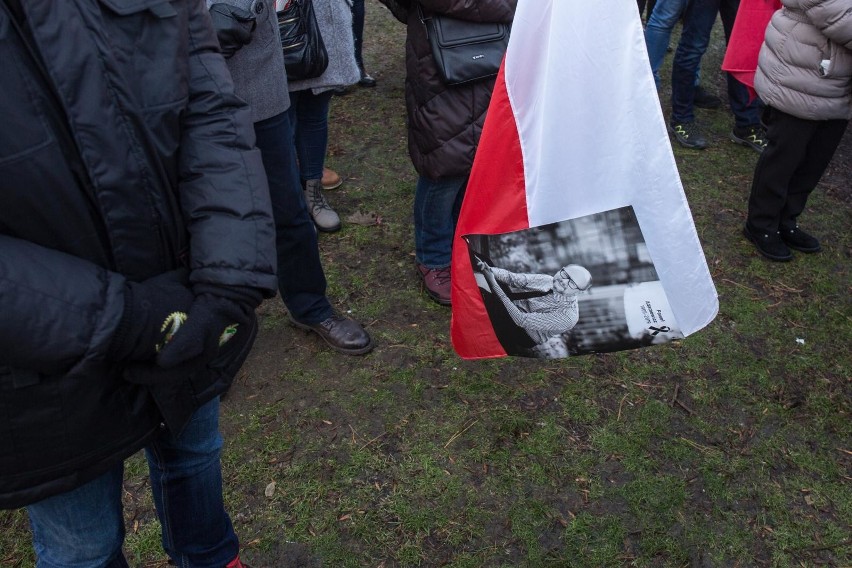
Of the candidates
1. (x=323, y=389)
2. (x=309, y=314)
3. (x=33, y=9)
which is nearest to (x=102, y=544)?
(x=33, y=9)

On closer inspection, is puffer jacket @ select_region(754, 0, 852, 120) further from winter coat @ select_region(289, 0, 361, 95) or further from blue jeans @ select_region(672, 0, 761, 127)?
winter coat @ select_region(289, 0, 361, 95)

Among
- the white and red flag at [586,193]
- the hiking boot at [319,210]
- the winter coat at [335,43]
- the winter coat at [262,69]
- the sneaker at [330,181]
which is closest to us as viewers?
the white and red flag at [586,193]

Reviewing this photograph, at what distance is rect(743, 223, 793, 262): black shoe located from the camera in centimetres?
379

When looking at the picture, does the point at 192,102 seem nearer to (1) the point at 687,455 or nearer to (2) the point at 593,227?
(2) the point at 593,227

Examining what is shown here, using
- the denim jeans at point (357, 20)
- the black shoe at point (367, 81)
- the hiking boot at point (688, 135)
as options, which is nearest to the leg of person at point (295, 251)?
the denim jeans at point (357, 20)

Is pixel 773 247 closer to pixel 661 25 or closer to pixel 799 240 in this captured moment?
pixel 799 240

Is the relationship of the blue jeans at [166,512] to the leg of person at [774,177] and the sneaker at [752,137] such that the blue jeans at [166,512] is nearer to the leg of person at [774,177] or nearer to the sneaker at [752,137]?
the leg of person at [774,177]

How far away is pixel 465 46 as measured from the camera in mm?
2793

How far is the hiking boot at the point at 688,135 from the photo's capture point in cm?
490

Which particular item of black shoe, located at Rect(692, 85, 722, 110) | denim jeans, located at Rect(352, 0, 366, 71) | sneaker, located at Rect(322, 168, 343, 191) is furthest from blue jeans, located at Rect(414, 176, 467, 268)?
black shoe, located at Rect(692, 85, 722, 110)

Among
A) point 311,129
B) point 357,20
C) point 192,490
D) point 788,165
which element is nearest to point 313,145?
point 311,129

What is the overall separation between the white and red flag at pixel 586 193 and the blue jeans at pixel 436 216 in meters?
1.06

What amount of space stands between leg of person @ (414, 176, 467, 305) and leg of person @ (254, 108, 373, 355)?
45 centimetres

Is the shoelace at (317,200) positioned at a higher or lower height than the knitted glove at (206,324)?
lower
